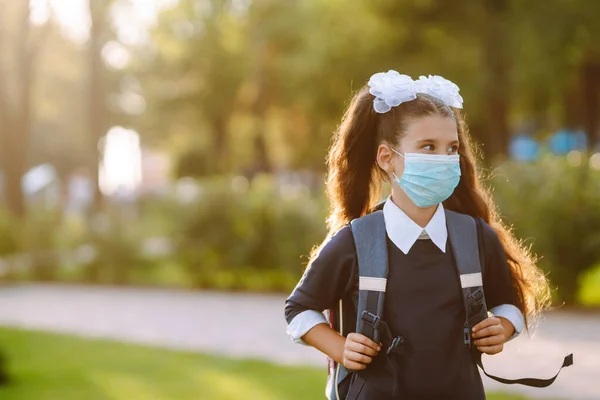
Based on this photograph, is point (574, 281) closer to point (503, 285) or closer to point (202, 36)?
point (503, 285)

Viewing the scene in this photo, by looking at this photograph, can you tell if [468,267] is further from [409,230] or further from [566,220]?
[566,220]

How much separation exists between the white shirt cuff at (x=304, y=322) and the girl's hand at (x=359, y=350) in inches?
4.8

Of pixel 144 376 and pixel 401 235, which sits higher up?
pixel 401 235

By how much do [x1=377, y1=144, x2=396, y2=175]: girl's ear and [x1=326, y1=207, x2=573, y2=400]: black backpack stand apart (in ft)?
0.47

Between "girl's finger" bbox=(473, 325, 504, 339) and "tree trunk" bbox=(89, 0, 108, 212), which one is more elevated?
"tree trunk" bbox=(89, 0, 108, 212)

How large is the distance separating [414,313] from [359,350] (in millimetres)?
187

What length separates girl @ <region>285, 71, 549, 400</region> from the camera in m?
2.35

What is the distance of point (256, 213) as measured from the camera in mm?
12844

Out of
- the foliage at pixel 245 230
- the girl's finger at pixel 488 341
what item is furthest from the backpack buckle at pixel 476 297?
the foliage at pixel 245 230

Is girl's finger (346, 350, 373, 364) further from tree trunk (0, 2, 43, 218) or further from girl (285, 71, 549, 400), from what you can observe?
tree trunk (0, 2, 43, 218)

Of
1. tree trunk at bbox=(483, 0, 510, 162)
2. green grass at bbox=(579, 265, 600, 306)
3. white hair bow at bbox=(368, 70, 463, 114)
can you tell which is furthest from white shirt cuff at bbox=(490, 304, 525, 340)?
tree trunk at bbox=(483, 0, 510, 162)

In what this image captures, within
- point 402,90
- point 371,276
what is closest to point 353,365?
point 371,276

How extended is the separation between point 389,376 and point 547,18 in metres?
16.3

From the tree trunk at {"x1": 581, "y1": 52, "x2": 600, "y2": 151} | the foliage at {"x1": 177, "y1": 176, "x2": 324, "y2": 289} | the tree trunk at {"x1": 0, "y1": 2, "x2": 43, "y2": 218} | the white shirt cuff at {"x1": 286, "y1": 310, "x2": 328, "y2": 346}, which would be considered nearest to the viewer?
the white shirt cuff at {"x1": 286, "y1": 310, "x2": 328, "y2": 346}
